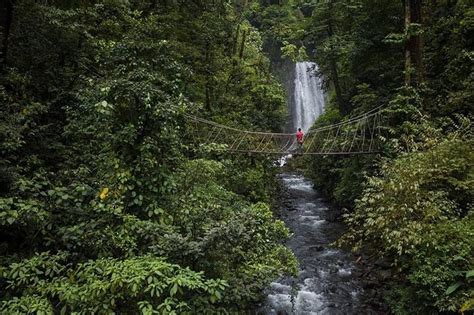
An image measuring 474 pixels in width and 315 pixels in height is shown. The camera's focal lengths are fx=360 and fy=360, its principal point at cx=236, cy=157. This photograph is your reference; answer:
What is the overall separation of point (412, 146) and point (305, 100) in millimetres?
20692

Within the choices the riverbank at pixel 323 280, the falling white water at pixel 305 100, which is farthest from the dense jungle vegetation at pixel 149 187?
the falling white water at pixel 305 100

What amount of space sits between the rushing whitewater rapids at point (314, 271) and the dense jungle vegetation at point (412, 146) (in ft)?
2.16

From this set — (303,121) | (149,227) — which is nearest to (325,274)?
(149,227)

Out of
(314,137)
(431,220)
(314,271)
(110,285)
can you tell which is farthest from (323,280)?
(110,285)

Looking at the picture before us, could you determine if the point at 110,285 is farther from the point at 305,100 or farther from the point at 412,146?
the point at 305,100

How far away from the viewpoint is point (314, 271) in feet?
25.1

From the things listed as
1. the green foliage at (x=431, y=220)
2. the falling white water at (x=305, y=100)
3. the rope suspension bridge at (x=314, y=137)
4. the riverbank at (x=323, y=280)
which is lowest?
the riverbank at (x=323, y=280)

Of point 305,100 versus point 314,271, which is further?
point 305,100

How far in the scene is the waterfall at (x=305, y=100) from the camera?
25.7 meters

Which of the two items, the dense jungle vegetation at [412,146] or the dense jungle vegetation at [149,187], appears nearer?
the dense jungle vegetation at [149,187]

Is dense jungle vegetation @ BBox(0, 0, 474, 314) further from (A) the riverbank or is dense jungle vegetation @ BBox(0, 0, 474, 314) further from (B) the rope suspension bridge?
(B) the rope suspension bridge

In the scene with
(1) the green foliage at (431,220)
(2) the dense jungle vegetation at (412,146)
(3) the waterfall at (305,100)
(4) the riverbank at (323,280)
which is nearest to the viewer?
(1) the green foliage at (431,220)

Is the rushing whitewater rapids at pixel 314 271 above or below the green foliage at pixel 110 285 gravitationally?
below

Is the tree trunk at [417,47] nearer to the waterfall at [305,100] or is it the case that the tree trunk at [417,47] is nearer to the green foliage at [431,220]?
the green foliage at [431,220]
